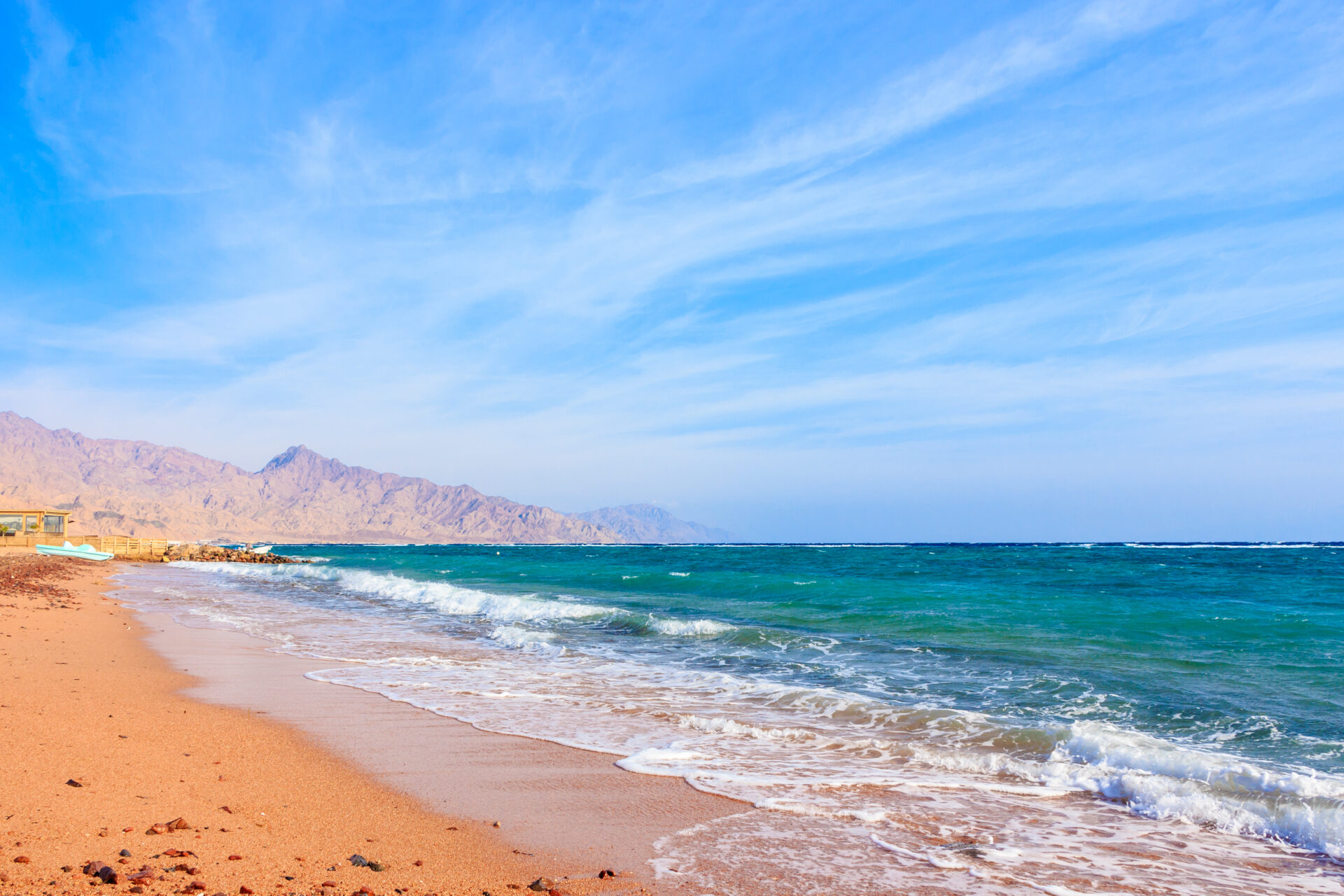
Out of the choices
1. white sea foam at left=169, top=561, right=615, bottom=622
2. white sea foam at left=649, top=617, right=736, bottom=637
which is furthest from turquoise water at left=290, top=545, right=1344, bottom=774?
white sea foam at left=169, top=561, right=615, bottom=622

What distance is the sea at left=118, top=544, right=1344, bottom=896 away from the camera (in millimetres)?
4641

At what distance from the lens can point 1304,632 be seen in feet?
48.1

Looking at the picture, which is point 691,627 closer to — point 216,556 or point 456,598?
point 456,598

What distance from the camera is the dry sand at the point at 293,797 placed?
12.5 feet

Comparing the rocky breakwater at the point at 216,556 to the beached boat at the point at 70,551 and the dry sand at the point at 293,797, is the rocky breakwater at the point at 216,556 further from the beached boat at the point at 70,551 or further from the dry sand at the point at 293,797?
the dry sand at the point at 293,797

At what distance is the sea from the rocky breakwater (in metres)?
43.0

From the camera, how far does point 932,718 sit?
8273 millimetres

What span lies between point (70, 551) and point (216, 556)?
1804cm

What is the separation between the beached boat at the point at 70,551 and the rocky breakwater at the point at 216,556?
895 centimetres

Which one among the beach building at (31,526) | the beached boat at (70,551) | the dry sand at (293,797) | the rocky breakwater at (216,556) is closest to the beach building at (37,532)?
the beach building at (31,526)

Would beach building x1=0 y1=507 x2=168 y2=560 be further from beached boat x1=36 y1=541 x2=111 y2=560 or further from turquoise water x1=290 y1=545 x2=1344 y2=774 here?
turquoise water x1=290 y1=545 x2=1344 y2=774

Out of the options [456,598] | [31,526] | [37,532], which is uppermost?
[31,526]

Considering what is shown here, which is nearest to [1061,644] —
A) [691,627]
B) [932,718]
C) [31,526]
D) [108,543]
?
[932,718]

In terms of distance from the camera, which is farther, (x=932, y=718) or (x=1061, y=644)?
(x=1061, y=644)
